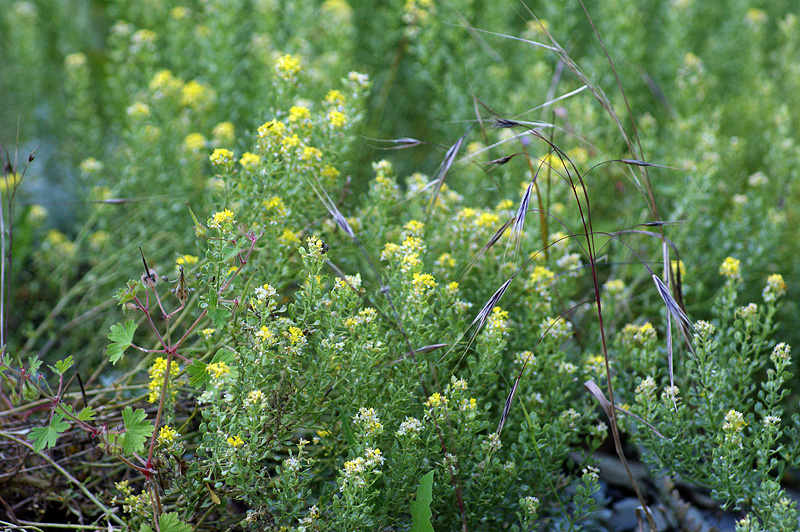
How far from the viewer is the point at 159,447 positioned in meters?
1.50

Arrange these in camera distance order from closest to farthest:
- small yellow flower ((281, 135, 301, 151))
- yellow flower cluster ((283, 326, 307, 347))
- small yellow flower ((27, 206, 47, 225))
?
yellow flower cluster ((283, 326, 307, 347)) < small yellow flower ((281, 135, 301, 151)) < small yellow flower ((27, 206, 47, 225))

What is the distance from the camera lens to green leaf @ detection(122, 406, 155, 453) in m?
1.38

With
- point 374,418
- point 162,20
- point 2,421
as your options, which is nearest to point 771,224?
point 374,418

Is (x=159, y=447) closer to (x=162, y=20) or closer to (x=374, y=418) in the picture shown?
(x=374, y=418)

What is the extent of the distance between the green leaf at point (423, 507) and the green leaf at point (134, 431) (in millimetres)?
614

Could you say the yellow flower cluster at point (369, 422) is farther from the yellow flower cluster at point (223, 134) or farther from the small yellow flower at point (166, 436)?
the yellow flower cluster at point (223, 134)

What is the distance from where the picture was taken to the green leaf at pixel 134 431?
4.54 feet

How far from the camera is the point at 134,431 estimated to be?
1.40 m

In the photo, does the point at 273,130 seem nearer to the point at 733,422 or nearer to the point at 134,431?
the point at 134,431

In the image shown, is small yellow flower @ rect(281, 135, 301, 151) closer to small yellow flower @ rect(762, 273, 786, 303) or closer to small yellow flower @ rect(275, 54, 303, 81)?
small yellow flower @ rect(275, 54, 303, 81)

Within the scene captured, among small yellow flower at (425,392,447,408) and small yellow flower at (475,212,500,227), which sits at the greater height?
small yellow flower at (475,212,500,227)

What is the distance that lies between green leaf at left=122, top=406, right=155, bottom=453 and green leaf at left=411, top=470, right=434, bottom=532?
0.61 m

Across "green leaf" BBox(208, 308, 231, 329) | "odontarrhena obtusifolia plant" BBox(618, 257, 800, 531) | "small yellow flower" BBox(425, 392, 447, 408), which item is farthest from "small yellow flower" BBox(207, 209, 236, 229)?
"odontarrhena obtusifolia plant" BBox(618, 257, 800, 531)

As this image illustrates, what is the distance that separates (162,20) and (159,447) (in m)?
2.58
